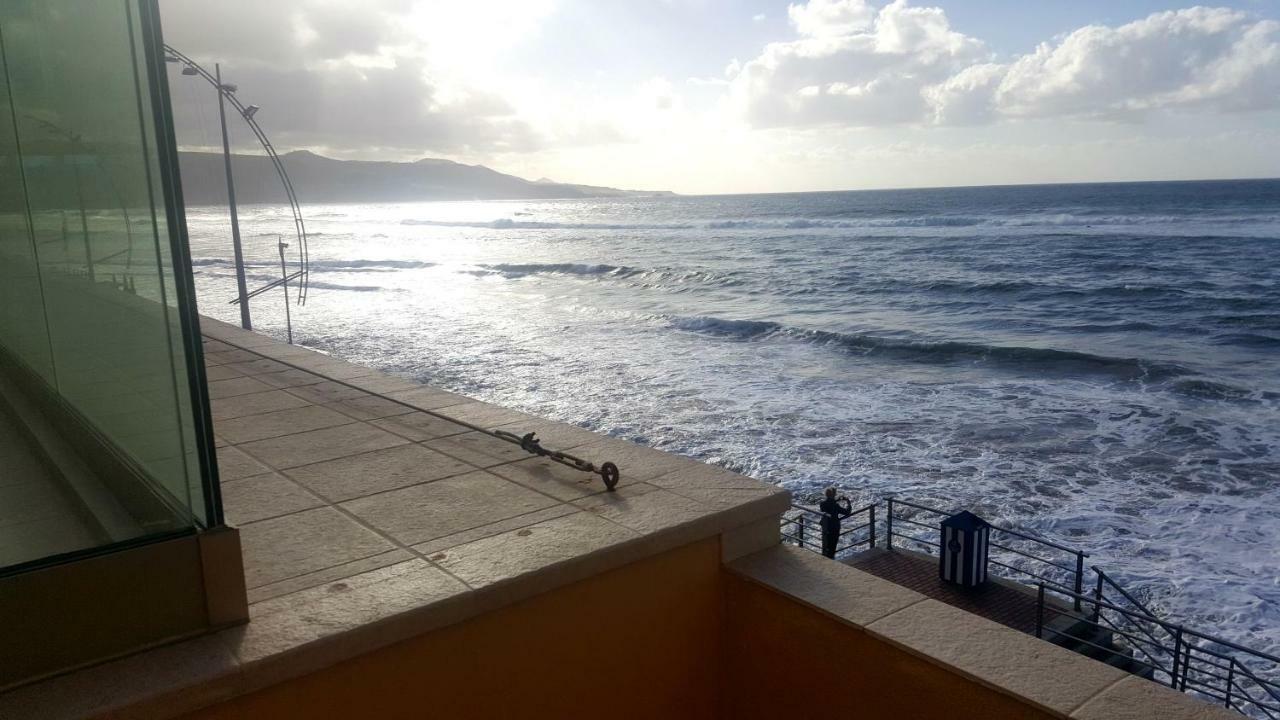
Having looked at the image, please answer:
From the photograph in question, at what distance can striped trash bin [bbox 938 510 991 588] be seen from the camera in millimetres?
7750

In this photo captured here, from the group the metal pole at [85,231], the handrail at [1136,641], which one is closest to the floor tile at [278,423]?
the metal pole at [85,231]

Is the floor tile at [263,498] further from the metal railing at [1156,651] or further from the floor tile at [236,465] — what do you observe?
the metal railing at [1156,651]

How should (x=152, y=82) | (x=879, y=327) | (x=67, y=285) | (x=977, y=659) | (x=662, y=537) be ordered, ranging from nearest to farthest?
(x=152, y=82)
(x=977, y=659)
(x=662, y=537)
(x=67, y=285)
(x=879, y=327)

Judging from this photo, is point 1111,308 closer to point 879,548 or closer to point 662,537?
point 879,548

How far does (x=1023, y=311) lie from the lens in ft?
108

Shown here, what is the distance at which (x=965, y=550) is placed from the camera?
791 centimetres

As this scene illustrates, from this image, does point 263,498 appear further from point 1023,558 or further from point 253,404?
point 1023,558

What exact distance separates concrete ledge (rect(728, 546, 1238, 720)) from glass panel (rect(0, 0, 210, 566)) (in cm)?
208

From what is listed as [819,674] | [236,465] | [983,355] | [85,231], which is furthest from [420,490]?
[983,355]

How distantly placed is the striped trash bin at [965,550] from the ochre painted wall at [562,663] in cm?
479

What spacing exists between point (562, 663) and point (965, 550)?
568 centimetres

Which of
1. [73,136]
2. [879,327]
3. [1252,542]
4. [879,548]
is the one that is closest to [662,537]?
[73,136]

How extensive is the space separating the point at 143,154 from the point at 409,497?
190cm

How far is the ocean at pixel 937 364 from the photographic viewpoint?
12633 millimetres
